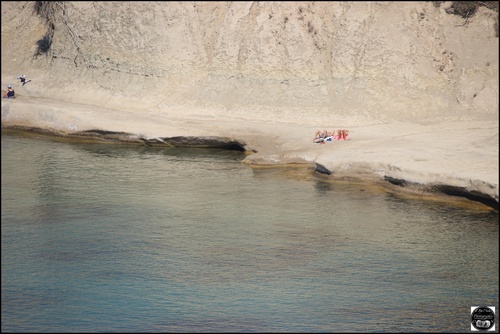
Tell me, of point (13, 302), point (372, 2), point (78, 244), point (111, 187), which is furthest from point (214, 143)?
point (13, 302)

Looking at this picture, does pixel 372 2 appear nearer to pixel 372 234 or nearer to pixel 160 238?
pixel 372 234

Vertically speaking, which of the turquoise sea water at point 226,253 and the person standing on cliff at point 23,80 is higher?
the person standing on cliff at point 23,80

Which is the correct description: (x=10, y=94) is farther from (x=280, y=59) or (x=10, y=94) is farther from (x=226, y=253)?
A: (x=226, y=253)

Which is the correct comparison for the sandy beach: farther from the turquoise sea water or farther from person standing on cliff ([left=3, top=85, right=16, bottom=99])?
the turquoise sea water

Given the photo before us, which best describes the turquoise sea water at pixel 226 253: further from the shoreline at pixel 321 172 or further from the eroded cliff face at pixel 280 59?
the eroded cliff face at pixel 280 59

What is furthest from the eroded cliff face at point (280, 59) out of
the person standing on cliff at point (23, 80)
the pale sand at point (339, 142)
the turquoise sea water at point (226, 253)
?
the turquoise sea water at point (226, 253)

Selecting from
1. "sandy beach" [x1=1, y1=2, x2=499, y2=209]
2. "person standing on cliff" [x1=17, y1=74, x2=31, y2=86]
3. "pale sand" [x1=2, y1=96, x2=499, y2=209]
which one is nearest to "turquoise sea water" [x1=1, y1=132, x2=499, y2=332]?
"pale sand" [x1=2, y1=96, x2=499, y2=209]
